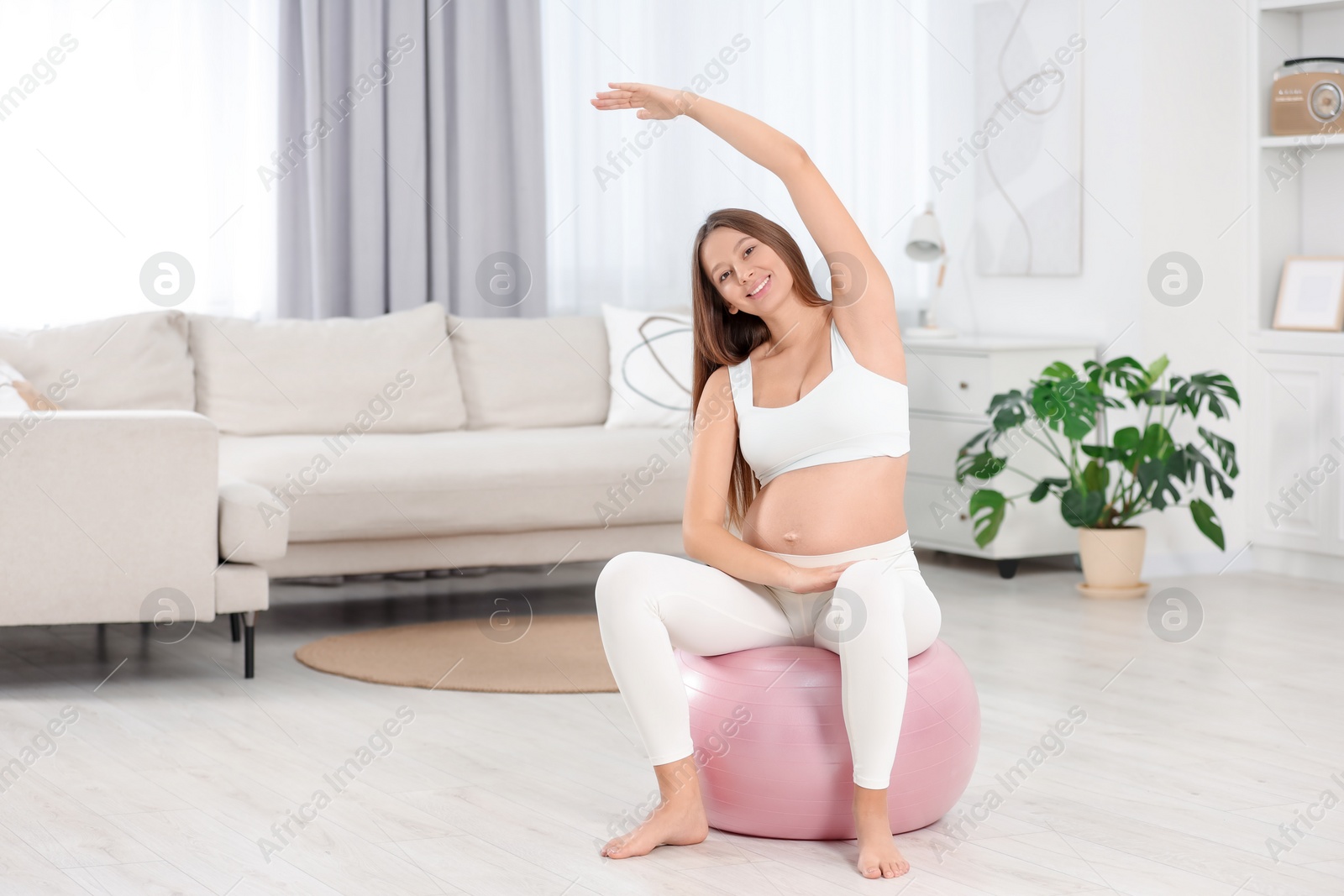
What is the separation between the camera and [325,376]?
173 inches

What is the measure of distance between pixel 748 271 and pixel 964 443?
2.58 metres

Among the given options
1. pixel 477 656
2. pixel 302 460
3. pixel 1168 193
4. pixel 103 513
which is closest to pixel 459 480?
pixel 302 460

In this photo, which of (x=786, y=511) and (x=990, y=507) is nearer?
(x=786, y=511)

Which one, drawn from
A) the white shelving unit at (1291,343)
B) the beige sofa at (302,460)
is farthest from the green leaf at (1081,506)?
the beige sofa at (302,460)

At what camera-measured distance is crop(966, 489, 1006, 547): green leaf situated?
14.7 feet

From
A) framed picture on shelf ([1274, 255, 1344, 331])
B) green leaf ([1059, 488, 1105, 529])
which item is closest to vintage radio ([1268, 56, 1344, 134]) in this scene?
framed picture on shelf ([1274, 255, 1344, 331])

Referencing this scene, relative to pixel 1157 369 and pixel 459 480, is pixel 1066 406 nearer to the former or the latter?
pixel 1157 369

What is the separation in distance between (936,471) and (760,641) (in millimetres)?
2694

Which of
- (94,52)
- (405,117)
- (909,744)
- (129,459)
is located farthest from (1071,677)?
(94,52)

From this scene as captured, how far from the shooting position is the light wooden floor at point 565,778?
6.95ft

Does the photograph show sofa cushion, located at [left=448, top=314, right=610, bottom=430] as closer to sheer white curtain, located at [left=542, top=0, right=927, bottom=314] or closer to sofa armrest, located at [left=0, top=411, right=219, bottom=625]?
sheer white curtain, located at [left=542, top=0, right=927, bottom=314]

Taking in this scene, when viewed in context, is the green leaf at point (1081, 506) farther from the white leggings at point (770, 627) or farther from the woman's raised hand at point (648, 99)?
the woman's raised hand at point (648, 99)

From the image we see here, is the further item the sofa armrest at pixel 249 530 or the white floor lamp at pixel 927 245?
the white floor lamp at pixel 927 245

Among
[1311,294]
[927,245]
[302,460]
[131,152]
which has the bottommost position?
[302,460]
